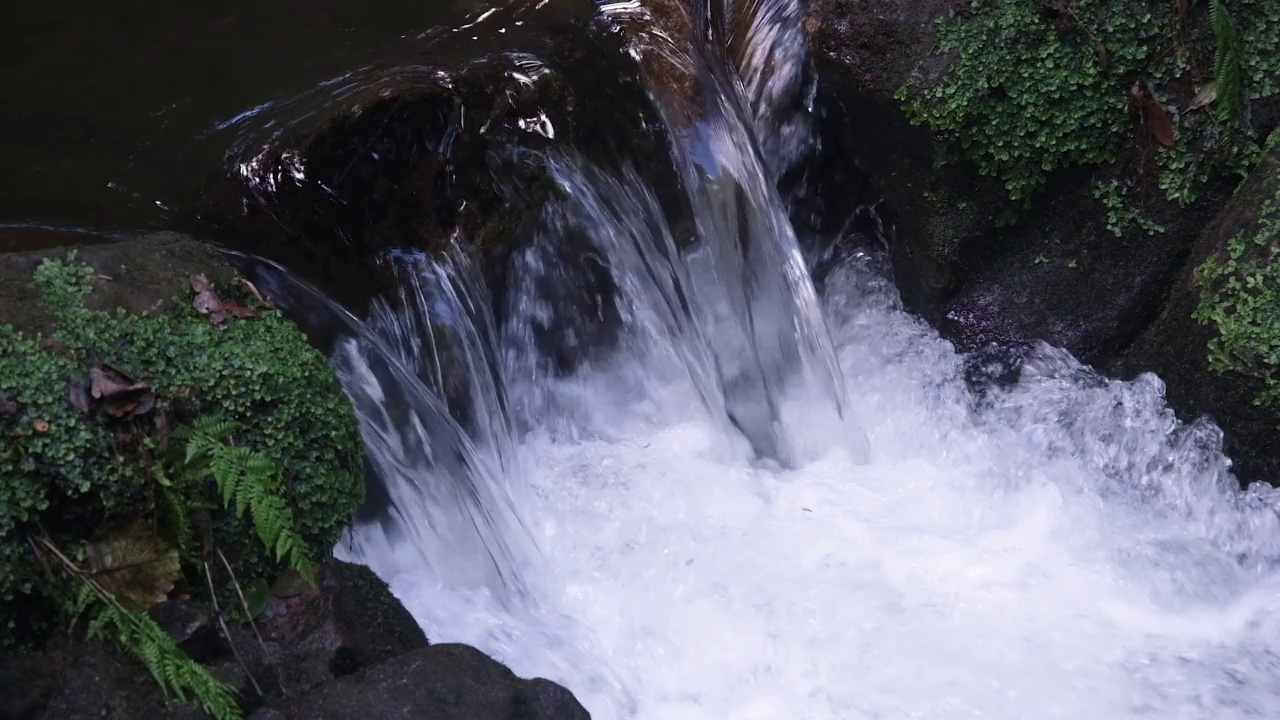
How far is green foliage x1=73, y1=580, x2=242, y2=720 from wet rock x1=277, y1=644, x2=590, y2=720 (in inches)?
8.5

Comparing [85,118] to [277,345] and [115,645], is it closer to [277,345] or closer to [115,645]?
[277,345]

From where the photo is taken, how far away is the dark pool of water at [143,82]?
420 cm

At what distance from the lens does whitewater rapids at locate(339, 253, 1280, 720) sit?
143 inches

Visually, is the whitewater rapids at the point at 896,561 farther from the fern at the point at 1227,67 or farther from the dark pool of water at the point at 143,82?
the dark pool of water at the point at 143,82

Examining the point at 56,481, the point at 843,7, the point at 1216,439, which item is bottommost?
the point at 1216,439

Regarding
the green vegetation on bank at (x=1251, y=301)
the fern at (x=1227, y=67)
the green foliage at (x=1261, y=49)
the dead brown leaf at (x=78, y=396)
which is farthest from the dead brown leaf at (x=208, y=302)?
the green foliage at (x=1261, y=49)

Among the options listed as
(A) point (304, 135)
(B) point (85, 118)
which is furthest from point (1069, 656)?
(B) point (85, 118)

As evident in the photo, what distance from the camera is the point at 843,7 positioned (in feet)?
16.7

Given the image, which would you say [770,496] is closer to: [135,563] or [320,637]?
[320,637]

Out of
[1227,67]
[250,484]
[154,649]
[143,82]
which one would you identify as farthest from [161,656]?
[1227,67]

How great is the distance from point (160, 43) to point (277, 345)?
2.41 metres

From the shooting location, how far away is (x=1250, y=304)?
409cm

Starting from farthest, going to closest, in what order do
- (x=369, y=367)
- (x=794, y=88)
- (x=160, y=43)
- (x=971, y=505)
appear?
(x=794, y=88) → (x=160, y=43) → (x=971, y=505) → (x=369, y=367)

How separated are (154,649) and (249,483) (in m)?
0.47
